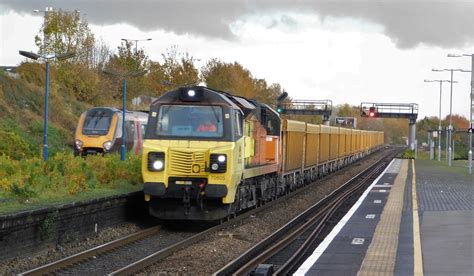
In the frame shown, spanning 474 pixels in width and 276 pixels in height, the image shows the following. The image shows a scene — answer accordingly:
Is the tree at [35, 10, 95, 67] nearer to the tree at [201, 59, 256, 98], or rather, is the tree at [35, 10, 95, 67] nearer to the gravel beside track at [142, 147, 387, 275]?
the tree at [201, 59, 256, 98]

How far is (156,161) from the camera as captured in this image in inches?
619

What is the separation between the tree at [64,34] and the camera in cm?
4825

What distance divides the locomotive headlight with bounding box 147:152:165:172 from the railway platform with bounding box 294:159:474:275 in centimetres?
416

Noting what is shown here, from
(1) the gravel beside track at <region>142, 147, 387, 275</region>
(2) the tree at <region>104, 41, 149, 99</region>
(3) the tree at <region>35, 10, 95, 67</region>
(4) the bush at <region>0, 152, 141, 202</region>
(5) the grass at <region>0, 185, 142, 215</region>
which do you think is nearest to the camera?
(1) the gravel beside track at <region>142, 147, 387, 275</region>

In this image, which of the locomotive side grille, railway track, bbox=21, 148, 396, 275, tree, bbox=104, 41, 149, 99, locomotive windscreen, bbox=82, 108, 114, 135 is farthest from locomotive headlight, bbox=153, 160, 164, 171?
tree, bbox=104, 41, 149, 99

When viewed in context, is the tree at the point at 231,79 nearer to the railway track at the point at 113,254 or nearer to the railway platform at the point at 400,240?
the railway platform at the point at 400,240

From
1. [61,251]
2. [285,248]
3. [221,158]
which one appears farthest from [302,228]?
[61,251]

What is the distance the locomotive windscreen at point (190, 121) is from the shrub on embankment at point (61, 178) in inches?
92.8

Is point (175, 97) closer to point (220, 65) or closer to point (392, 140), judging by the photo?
point (220, 65)

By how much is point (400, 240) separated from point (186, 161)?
5.13 m

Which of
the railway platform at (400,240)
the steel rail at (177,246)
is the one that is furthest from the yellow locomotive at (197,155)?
the railway platform at (400,240)

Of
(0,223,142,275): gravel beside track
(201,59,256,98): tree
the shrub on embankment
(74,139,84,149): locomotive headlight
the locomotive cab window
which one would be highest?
(201,59,256,98): tree

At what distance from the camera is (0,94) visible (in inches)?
1526

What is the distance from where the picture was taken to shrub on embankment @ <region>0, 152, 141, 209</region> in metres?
13.9
